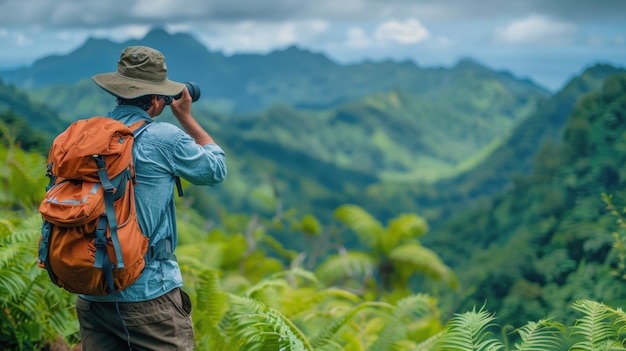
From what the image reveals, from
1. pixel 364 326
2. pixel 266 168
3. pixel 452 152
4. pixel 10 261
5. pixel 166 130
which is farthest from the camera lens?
pixel 452 152

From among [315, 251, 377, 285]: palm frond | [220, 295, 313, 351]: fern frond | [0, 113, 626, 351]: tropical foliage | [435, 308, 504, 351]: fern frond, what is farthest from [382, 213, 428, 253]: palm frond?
[435, 308, 504, 351]: fern frond

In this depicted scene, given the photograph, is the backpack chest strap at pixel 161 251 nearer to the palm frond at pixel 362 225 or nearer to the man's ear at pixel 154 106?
the man's ear at pixel 154 106

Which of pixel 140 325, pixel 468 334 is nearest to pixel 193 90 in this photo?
pixel 140 325

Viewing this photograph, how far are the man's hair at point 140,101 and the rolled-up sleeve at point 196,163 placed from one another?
24 cm

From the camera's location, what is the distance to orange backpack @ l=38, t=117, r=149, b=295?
1.91 metres

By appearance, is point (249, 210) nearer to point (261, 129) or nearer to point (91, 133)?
point (261, 129)

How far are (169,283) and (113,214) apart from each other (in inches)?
16.8

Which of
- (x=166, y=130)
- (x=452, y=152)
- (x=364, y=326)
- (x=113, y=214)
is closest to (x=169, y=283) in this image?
(x=113, y=214)

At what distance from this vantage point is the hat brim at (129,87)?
2148mm

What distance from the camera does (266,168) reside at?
98938 mm

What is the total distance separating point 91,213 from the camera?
6.19ft

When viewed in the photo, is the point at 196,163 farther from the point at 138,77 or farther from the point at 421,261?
the point at 421,261

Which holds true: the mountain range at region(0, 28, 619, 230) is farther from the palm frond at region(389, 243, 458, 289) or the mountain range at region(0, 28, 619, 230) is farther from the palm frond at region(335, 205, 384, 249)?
the palm frond at region(389, 243, 458, 289)

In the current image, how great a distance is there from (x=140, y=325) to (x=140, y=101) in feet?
2.81
